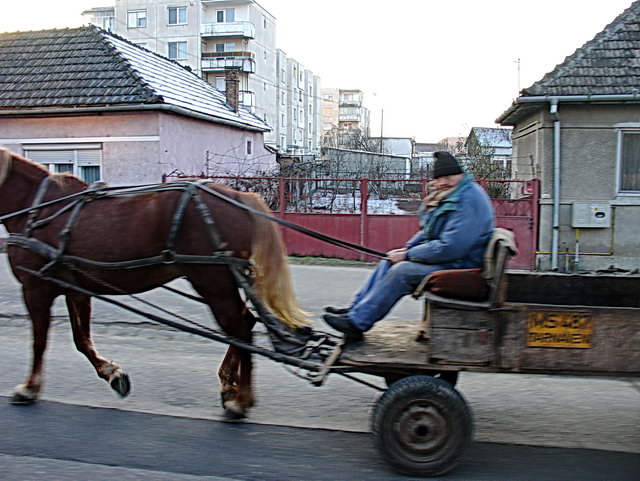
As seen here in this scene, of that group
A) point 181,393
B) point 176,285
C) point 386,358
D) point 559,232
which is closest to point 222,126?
point 176,285

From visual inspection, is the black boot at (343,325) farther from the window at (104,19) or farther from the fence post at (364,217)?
the window at (104,19)

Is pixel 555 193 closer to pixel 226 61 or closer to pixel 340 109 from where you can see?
pixel 226 61

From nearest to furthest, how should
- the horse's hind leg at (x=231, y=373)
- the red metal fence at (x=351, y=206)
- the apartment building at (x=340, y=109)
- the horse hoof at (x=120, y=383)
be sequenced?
the horse's hind leg at (x=231, y=373) < the horse hoof at (x=120, y=383) < the red metal fence at (x=351, y=206) < the apartment building at (x=340, y=109)

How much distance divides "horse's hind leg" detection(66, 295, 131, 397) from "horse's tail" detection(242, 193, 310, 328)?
1.37 metres

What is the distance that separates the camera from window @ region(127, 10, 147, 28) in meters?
52.7

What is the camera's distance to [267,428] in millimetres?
4258

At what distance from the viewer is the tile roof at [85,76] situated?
555 inches

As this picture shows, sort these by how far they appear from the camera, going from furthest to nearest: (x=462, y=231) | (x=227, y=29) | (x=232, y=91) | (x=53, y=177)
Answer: (x=227, y=29) < (x=232, y=91) < (x=53, y=177) < (x=462, y=231)

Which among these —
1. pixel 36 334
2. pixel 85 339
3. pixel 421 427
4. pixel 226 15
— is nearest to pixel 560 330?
pixel 421 427

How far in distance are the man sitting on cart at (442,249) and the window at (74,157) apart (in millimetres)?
11836

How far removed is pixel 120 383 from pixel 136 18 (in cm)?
5464

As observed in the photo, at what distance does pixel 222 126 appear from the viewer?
17.9 m

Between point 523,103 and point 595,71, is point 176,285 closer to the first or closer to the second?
point 523,103

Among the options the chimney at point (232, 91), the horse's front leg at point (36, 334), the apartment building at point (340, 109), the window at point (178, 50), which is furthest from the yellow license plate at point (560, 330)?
the apartment building at point (340, 109)
